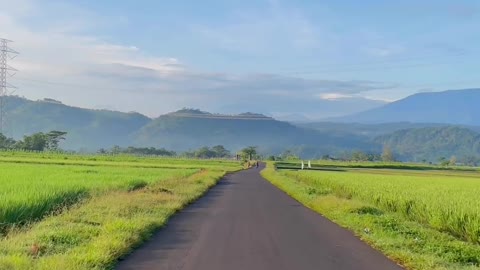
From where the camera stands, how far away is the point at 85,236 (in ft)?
34.7

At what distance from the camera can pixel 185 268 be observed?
835cm

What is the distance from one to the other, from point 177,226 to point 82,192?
Result: 726 centimetres

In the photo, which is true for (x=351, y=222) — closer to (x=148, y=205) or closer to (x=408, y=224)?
(x=408, y=224)

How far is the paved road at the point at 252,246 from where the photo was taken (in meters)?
8.84

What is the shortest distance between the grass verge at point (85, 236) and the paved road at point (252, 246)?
34 cm

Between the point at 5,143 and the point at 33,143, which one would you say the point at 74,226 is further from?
the point at 33,143

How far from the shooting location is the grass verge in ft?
26.0

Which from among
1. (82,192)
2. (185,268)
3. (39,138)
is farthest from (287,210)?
(39,138)

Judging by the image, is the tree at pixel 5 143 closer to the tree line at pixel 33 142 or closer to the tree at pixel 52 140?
the tree line at pixel 33 142

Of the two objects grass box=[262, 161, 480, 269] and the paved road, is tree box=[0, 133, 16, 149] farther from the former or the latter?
the paved road

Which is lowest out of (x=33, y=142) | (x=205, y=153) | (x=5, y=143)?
(x=205, y=153)

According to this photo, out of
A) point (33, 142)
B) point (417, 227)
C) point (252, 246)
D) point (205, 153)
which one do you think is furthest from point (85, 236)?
point (205, 153)

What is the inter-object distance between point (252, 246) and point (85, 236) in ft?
10.9

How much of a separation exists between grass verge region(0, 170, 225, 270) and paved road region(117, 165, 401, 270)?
339 millimetres
